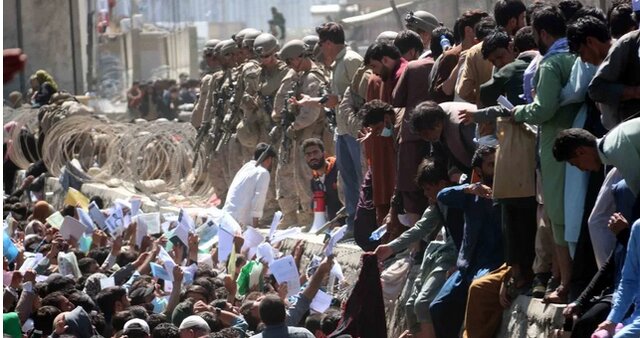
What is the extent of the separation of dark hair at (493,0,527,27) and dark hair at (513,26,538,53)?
0.41m

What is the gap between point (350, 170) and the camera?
53.8ft

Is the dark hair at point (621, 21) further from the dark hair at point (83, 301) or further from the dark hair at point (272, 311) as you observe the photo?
the dark hair at point (83, 301)

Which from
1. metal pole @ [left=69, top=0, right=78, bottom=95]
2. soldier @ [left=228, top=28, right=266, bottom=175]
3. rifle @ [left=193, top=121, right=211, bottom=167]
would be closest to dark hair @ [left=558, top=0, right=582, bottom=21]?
soldier @ [left=228, top=28, right=266, bottom=175]

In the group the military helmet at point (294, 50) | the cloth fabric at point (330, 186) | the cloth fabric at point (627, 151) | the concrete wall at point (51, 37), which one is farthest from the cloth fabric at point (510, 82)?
the concrete wall at point (51, 37)

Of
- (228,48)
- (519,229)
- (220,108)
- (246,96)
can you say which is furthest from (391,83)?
(220,108)

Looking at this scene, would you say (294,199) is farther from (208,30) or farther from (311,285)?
(208,30)

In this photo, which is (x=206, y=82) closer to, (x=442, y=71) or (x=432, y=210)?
(x=442, y=71)

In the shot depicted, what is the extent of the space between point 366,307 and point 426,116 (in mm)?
1276

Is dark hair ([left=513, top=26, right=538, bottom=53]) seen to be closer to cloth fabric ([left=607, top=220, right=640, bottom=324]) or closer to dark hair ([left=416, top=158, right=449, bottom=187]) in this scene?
dark hair ([left=416, top=158, right=449, bottom=187])

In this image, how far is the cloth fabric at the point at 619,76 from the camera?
1006 cm

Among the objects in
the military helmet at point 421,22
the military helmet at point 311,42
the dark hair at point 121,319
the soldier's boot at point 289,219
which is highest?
the military helmet at point 421,22

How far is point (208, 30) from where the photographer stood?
38875 mm

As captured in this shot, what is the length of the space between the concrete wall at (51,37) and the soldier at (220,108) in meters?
24.6

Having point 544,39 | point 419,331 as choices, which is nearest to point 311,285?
point 419,331
